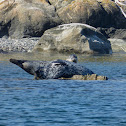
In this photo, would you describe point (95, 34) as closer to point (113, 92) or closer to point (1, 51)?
point (1, 51)

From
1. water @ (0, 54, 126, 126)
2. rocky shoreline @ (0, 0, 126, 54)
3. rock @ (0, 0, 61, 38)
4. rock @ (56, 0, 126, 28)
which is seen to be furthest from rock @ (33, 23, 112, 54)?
water @ (0, 54, 126, 126)

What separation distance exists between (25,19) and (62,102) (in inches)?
1276

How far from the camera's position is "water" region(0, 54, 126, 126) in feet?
28.1

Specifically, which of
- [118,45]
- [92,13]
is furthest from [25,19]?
[118,45]

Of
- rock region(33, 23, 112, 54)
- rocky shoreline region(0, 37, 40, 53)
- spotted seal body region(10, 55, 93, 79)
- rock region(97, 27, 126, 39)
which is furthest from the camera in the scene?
rock region(97, 27, 126, 39)

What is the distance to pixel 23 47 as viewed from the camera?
37.2 metres

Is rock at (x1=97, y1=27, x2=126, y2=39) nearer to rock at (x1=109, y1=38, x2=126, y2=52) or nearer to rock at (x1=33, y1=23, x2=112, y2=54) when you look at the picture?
rock at (x1=109, y1=38, x2=126, y2=52)

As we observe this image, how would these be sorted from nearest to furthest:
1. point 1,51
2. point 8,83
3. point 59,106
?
point 59,106
point 8,83
point 1,51

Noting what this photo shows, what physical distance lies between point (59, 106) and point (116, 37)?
3554 centimetres

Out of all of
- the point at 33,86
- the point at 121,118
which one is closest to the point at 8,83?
the point at 33,86

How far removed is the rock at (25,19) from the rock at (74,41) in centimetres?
629

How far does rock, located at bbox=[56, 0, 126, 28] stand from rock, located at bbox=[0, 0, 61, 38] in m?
1.34

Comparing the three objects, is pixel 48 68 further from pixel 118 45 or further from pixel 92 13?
pixel 92 13

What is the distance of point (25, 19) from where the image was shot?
4225 centimetres
